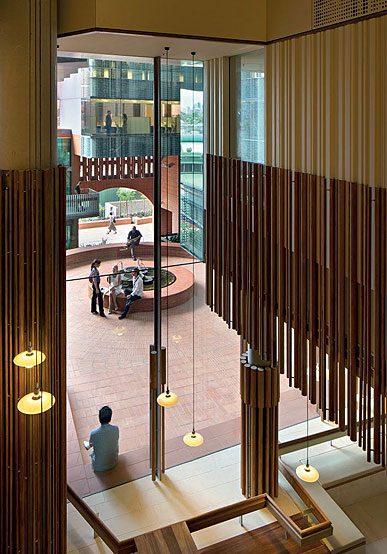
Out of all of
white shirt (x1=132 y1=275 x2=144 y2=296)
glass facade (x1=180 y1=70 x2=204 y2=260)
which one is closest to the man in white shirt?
white shirt (x1=132 y1=275 x2=144 y2=296)

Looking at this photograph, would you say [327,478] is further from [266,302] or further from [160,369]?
[266,302]

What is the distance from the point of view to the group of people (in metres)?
6.37

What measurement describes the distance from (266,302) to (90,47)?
3.08 metres

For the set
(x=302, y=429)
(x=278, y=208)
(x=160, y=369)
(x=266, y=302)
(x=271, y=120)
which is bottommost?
(x=302, y=429)

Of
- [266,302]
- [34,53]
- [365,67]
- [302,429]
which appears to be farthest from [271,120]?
[302,429]

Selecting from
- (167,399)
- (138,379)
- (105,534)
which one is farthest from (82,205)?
(105,534)

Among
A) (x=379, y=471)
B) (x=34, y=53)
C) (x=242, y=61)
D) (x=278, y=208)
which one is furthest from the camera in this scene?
(x=379, y=471)

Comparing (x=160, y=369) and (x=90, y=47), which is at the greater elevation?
(x=90, y=47)

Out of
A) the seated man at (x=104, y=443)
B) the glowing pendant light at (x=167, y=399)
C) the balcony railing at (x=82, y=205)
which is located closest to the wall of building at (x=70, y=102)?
the balcony railing at (x=82, y=205)

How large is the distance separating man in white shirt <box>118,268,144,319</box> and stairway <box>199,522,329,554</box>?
9.36 feet

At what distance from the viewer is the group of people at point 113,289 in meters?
6.37

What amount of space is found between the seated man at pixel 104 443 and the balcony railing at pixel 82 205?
2409mm

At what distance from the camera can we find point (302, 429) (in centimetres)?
782

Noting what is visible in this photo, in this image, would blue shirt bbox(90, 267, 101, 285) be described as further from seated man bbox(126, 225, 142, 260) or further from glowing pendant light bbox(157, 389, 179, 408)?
glowing pendant light bbox(157, 389, 179, 408)
